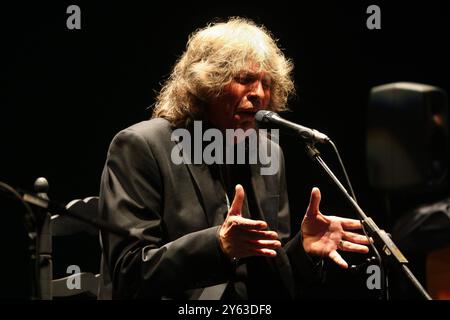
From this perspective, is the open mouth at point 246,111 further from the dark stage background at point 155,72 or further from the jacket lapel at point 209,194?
the dark stage background at point 155,72

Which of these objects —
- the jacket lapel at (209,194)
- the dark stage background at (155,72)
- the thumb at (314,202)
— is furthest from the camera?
the dark stage background at (155,72)

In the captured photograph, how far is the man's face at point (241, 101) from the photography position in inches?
105

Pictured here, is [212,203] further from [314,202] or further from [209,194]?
[314,202]

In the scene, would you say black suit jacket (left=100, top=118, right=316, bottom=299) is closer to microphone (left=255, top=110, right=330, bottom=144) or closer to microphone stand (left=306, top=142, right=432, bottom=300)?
microphone (left=255, top=110, right=330, bottom=144)

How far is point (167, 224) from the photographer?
2520 millimetres

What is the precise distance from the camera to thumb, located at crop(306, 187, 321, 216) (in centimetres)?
246

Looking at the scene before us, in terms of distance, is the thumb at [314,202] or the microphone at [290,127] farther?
the thumb at [314,202]

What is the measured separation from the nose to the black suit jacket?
31 centimetres

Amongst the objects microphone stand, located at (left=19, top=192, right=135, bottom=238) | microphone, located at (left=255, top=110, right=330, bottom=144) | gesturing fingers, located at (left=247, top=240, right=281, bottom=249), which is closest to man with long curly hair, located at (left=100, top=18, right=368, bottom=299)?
gesturing fingers, located at (left=247, top=240, right=281, bottom=249)

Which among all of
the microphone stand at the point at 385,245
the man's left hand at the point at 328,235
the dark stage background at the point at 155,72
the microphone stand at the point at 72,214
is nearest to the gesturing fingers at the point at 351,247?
the man's left hand at the point at 328,235

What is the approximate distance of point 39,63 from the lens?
3316mm

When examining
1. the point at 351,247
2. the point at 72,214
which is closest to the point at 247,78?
the point at 351,247
